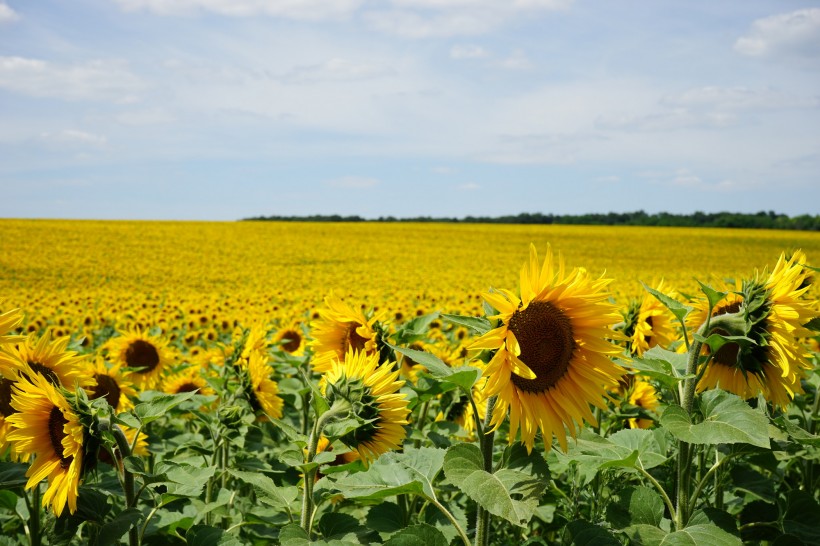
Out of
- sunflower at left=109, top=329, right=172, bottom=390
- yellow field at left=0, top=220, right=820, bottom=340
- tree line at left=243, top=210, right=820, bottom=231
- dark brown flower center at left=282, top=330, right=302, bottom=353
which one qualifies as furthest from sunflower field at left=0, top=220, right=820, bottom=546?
tree line at left=243, top=210, right=820, bottom=231

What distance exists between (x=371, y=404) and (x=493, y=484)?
1.79ft

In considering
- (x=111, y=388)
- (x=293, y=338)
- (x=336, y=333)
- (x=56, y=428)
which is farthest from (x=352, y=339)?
(x=293, y=338)

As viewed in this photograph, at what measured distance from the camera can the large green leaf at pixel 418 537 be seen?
6.39ft

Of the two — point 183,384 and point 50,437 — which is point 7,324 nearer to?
point 50,437

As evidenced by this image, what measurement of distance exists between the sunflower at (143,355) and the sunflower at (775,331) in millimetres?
3878

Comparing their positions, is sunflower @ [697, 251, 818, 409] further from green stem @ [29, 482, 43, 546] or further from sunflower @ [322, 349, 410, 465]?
green stem @ [29, 482, 43, 546]

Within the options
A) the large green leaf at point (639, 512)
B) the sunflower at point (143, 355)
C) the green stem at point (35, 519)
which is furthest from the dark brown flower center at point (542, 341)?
the sunflower at point (143, 355)

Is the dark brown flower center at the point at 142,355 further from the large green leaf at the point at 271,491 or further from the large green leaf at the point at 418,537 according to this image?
the large green leaf at the point at 418,537

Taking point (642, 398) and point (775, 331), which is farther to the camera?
point (642, 398)

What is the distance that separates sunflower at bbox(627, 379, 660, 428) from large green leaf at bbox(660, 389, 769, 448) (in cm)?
157

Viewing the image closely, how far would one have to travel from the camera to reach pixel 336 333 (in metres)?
3.16

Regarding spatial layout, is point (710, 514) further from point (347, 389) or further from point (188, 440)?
point (188, 440)

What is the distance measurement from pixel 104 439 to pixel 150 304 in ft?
26.4

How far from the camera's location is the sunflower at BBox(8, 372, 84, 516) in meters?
2.02
